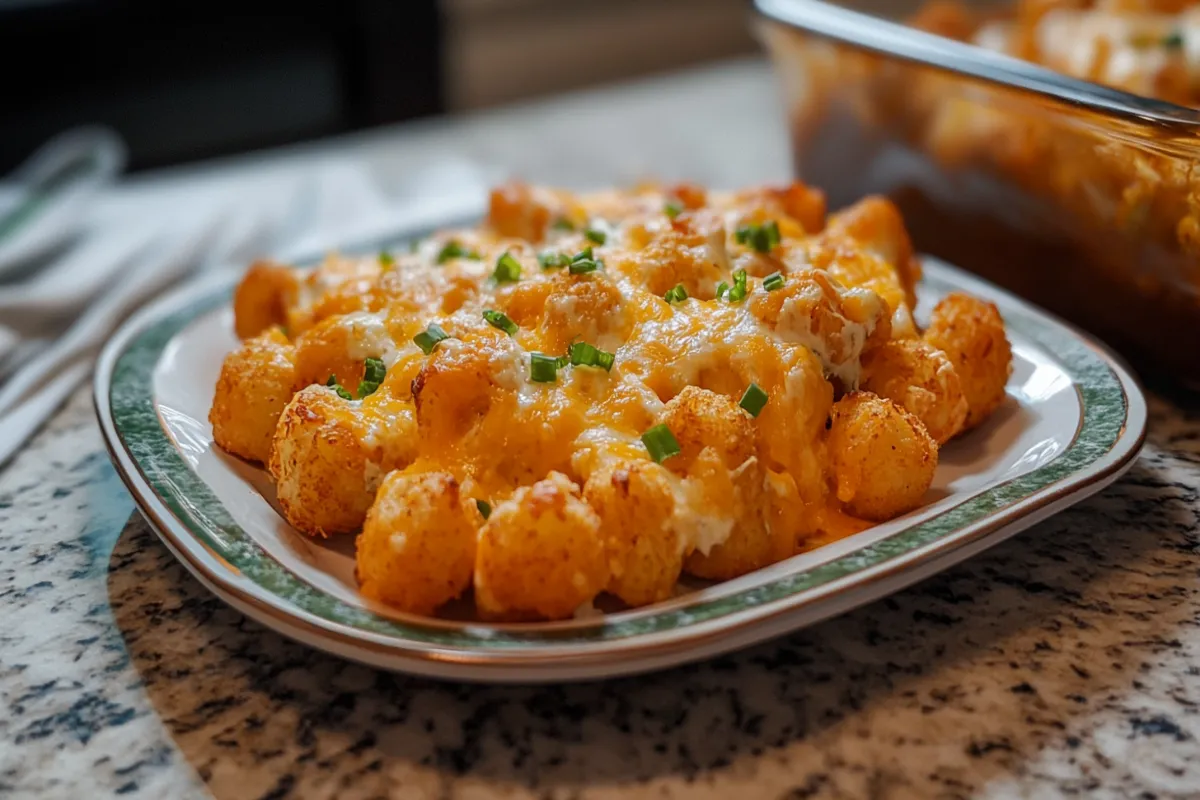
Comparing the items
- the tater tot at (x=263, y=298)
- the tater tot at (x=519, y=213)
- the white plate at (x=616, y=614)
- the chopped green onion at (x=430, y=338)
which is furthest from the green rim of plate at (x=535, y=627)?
the tater tot at (x=519, y=213)

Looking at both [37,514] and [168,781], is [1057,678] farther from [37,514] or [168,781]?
[37,514]

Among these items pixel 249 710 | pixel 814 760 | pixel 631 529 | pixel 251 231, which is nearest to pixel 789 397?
pixel 631 529

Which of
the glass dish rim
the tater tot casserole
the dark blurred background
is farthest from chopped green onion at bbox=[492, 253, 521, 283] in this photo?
the dark blurred background

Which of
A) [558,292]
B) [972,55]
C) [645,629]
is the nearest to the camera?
[645,629]

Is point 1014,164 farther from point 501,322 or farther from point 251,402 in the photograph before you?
point 251,402

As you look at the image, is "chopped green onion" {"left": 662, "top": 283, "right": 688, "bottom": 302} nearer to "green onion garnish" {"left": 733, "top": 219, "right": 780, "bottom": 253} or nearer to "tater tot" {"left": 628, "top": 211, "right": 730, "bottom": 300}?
"tater tot" {"left": 628, "top": 211, "right": 730, "bottom": 300}

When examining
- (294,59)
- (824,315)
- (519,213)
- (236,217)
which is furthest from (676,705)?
(294,59)
